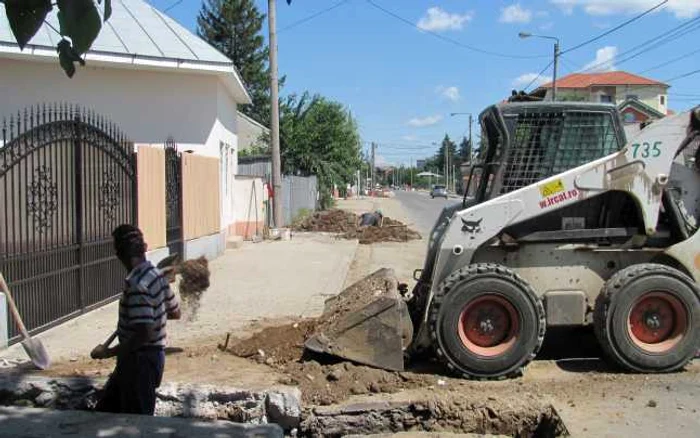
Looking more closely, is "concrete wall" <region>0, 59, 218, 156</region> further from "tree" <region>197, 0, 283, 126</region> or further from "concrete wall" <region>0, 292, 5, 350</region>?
"tree" <region>197, 0, 283, 126</region>

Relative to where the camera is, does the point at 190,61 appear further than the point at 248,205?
No

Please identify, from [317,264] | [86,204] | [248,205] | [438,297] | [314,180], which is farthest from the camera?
[314,180]

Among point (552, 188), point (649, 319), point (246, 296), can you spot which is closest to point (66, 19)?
point (552, 188)

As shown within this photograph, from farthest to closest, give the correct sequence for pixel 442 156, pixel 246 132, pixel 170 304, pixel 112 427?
pixel 442 156, pixel 246 132, pixel 170 304, pixel 112 427

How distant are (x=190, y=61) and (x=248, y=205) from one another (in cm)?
712

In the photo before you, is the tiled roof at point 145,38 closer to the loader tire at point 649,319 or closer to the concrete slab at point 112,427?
Result: the concrete slab at point 112,427

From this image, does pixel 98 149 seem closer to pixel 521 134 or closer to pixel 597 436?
pixel 521 134

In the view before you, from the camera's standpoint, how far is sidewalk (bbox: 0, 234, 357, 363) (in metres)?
8.20

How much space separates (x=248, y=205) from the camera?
2242cm

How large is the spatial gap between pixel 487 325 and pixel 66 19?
17.2 ft

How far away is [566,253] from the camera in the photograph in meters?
7.05

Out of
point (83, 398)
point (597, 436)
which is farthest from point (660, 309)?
point (83, 398)

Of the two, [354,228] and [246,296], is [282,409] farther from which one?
[354,228]

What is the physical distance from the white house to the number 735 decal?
9.87 m
